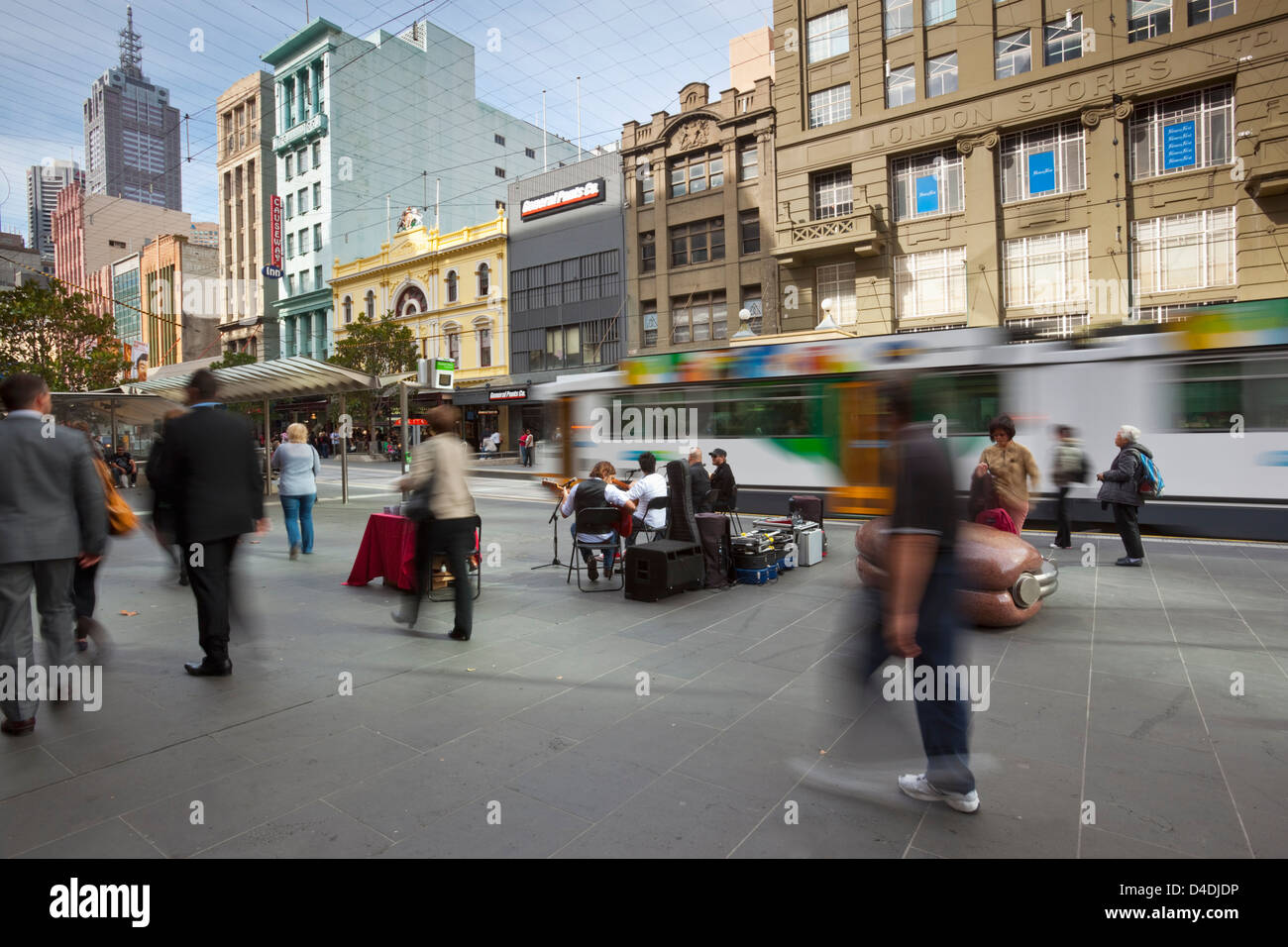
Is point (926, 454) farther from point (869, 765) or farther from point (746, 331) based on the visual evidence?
point (746, 331)

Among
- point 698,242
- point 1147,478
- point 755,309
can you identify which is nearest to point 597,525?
point 1147,478

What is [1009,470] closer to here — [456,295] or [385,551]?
[385,551]

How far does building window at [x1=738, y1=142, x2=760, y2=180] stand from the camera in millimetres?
30672

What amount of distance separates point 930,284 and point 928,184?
3.62 meters

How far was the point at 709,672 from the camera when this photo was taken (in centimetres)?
518

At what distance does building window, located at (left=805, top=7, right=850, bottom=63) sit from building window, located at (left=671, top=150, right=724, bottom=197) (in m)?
5.51

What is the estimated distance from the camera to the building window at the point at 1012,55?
77.4 ft

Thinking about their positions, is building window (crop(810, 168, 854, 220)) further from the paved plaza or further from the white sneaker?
the white sneaker

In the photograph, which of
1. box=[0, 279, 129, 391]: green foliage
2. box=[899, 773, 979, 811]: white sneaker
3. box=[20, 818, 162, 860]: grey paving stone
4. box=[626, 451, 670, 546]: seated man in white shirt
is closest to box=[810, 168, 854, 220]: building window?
box=[626, 451, 670, 546]: seated man in white shirt

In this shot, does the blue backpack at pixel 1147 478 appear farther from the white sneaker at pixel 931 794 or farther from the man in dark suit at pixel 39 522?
the man in dark suit at pixel 39 522

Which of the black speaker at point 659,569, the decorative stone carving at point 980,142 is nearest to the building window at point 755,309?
the decorative stone carving at point 980,142

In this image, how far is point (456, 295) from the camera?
1656 inches

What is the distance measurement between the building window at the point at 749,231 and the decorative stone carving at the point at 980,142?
28.0ft
